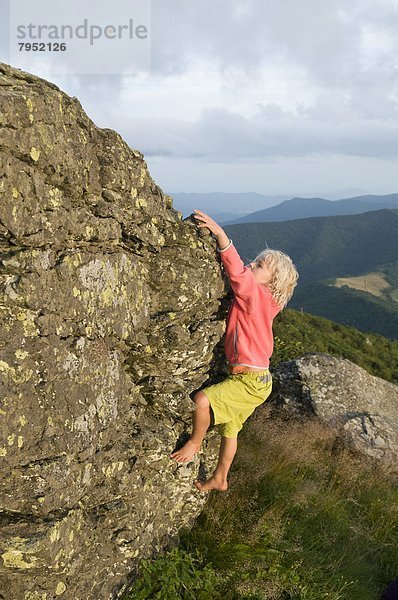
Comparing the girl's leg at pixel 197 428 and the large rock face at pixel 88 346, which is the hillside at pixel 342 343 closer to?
the girl's leg at pixel 197 428

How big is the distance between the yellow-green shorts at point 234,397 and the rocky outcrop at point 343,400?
15.8ft

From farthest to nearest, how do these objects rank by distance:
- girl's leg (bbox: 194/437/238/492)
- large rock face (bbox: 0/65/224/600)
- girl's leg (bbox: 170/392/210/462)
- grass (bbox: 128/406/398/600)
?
girl's leg (bbox: 194/437/238/492) → girl's leg (bbox: 170/392/210/462) → grass (bbox: 128/406/398/600) → large rock face (bbox: 0/65/224/600)

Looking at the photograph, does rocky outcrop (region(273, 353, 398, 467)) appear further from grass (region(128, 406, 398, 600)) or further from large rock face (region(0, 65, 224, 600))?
large rock face (region(0, 65, 224, 600))

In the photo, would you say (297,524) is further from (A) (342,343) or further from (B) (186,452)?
(A) (342,343)

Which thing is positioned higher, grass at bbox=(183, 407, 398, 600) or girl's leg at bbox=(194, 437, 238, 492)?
girl's leg at bbox=(194, 437, 238, 492)

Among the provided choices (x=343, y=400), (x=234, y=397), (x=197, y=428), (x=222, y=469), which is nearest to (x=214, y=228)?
(x=234, y=397)

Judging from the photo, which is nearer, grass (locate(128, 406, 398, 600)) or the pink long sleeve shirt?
grass (locate(128, 406, 398, 600))

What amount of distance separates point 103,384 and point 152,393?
3.28 ft

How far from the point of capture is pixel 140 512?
17.8 feet

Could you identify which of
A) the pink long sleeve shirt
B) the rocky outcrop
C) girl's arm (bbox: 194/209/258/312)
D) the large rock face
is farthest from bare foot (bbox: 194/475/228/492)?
the rocky outcrop

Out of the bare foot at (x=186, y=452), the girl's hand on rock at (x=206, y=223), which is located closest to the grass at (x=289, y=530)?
the bare foot at (x=186, y=452)

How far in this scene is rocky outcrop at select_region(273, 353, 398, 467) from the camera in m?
10.2

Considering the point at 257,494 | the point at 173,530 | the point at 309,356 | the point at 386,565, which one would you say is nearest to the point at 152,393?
the point at 173,530

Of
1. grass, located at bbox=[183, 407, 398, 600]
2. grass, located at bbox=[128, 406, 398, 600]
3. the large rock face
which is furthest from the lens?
grass, located at bbox=[183, 407, 398, 600]
